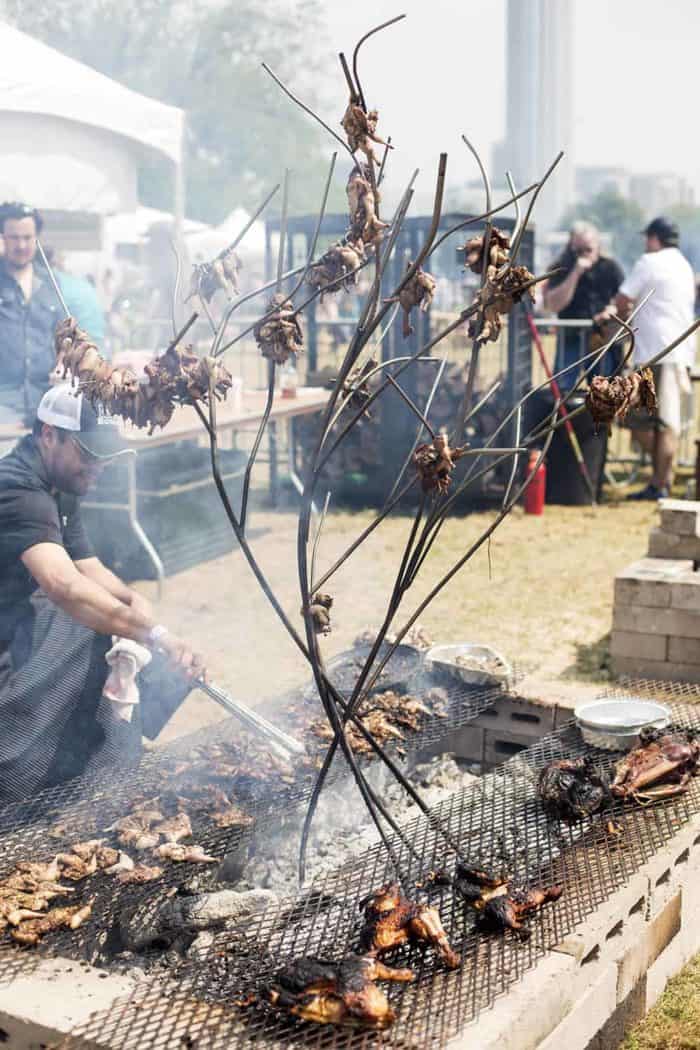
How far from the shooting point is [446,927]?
2.65 metres

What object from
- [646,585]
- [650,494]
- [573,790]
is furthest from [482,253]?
[650,494]

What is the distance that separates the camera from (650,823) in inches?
127

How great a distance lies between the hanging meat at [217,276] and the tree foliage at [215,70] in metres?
16.6

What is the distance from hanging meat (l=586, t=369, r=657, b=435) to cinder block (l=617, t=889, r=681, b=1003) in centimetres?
135

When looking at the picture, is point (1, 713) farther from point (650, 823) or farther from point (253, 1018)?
point (650, 823)

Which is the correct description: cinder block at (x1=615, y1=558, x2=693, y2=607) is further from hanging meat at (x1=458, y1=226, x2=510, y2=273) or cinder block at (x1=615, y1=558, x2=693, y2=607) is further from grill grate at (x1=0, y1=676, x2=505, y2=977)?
hanging meat at (x1=458, y1=226, x2=510, y2=273)

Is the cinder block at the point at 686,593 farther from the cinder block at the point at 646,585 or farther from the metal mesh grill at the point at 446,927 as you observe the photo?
the metal mesh grill at the point at 446,927

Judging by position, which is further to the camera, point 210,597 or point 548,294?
point 548,294

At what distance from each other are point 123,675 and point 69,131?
534 cm

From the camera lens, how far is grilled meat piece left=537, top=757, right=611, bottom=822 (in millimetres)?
3221

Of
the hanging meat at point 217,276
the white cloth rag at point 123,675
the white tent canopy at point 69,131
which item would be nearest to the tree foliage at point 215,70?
the white tent canopy at point 69,131

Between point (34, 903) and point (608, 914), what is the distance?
135 cm

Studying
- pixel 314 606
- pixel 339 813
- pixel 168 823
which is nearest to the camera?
pixel 314 606

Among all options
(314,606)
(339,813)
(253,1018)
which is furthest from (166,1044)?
(339,813)
